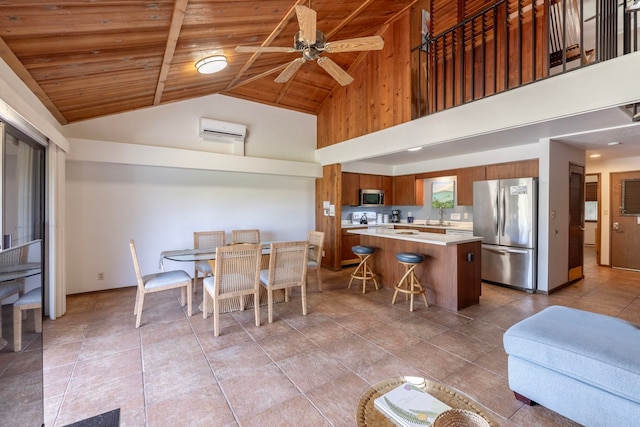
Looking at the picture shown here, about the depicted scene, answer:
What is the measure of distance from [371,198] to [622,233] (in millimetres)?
4972

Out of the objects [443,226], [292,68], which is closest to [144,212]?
[292,68]

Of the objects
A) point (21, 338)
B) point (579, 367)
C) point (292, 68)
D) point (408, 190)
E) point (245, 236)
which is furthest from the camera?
point (408, 190)

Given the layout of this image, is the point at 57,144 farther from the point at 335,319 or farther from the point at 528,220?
the point at 528,220

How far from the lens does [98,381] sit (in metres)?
2.12

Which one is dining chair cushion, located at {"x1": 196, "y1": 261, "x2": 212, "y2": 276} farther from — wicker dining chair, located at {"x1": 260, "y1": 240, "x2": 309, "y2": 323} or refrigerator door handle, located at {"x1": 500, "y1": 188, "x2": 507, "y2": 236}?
refrigerator door handle, located at {"x1": 500, "y1": 188, "x2": 507, "y2": 236}

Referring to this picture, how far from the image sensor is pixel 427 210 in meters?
6.47

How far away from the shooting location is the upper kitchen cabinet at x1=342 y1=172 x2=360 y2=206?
616 cm

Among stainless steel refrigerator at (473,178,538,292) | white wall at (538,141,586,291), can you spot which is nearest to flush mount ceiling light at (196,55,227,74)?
stainless steel refrigerator at (473,178,538,292)

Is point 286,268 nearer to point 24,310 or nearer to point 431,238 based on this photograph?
point 431,238

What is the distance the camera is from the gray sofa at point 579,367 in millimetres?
1464

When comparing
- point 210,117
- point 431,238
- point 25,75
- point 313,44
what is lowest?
point 431,238

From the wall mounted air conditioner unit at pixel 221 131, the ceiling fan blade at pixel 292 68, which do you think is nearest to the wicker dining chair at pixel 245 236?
the wall mounted air conditioner unit at pixel 221 131

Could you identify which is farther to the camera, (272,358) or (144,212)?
(144,212)

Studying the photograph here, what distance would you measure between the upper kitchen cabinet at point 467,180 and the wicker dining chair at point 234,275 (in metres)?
4.21
